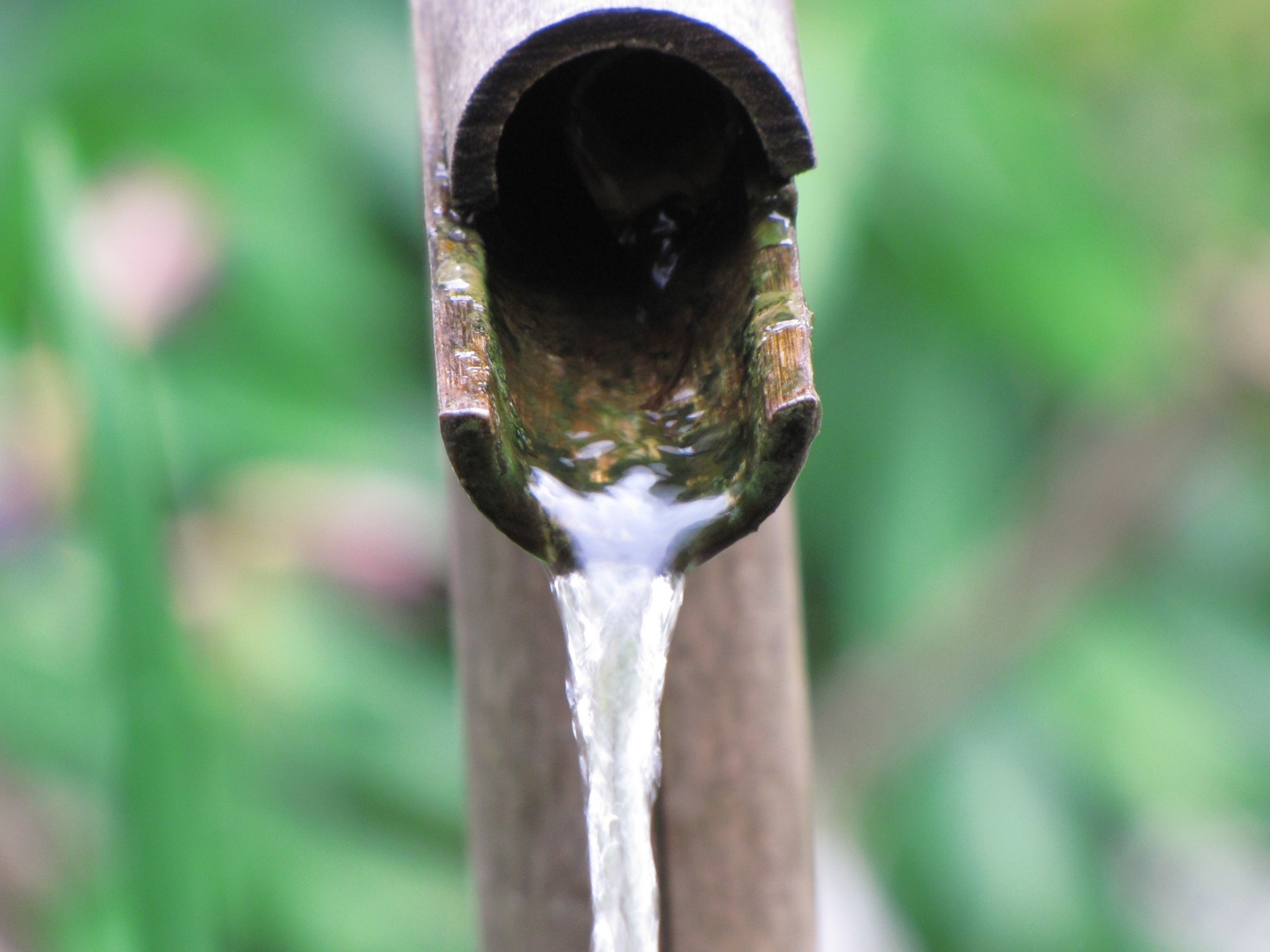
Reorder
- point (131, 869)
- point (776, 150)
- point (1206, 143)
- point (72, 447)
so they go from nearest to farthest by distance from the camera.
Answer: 1. point (776, 150)
2. point (131, 869)
3. point (72, 447)
4. point (1206, 143)

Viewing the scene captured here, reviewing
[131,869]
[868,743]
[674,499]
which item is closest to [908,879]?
[868,743]

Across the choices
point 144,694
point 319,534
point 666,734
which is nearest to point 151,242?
point 319,534

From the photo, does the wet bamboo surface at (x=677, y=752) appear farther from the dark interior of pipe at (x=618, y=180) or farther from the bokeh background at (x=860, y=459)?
the bokeh background at (x=860, y=459)

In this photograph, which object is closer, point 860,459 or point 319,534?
point 319,534

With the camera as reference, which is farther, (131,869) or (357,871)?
(357,871)

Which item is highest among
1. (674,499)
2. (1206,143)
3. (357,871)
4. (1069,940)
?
(1206,143)

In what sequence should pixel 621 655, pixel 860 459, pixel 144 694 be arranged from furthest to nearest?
pixel 860 459
pixel 144 694
pixel 621 655

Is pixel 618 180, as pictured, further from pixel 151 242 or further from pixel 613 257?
pixel 151 242

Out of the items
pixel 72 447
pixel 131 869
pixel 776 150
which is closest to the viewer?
pixel 776 150

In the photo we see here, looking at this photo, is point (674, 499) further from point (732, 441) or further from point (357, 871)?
point (357, 871)
